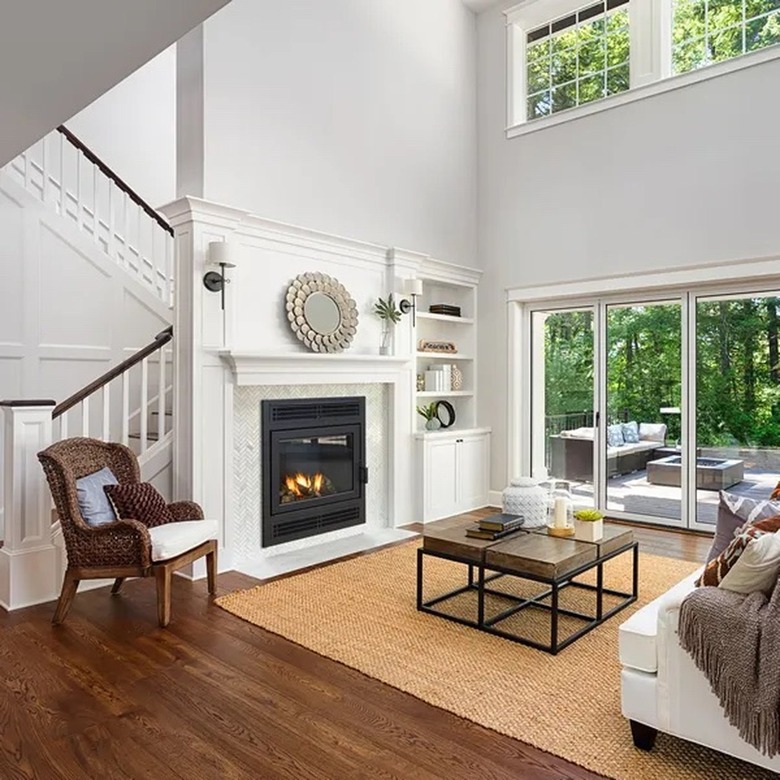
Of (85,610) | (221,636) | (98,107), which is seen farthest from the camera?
(98,107)

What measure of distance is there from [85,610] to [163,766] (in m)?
1.71

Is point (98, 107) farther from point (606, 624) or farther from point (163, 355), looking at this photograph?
point (606, 624)

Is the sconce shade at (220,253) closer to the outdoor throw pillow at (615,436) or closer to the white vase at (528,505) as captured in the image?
the white vase at (528,505)

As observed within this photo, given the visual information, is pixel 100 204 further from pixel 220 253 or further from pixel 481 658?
pixel 481 658

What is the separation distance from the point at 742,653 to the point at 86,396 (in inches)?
143

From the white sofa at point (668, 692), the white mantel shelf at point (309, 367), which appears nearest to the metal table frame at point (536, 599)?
the white sofa at point (668, 692)

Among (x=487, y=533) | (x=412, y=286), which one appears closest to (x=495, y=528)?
(x=487, y=533)

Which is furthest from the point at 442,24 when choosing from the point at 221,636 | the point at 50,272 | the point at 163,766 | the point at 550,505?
the point at 163,766

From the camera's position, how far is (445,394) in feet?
20.5

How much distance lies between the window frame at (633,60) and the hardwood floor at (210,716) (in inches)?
209

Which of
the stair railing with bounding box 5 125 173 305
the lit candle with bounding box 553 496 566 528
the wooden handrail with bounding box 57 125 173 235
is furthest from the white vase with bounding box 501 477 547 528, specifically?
the stair railing with bounding box 5 125 173 305

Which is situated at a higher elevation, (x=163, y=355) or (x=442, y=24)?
(x=442, y=24)

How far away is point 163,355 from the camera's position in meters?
4.33

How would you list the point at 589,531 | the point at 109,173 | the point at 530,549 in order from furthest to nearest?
the point at 109,173, the point at 589,531, the point at 530,549
